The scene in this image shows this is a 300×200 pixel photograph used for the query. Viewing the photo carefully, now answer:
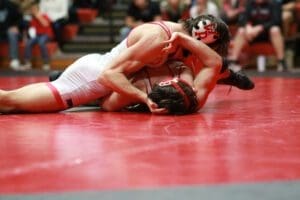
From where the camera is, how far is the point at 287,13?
7.23 m

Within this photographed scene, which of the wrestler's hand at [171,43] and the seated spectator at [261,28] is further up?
the wrestler's hand at [171,43]

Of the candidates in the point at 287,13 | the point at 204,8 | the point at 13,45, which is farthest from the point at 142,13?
the point at 287,13

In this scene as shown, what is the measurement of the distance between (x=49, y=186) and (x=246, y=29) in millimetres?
5709

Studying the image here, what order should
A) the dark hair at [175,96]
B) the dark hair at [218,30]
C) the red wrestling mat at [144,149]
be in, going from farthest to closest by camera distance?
the dark hair at [218,30] → the dark hair at [175,96] → the red wrestling mat at [144,149]

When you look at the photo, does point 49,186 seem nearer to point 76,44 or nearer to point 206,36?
point 206,36

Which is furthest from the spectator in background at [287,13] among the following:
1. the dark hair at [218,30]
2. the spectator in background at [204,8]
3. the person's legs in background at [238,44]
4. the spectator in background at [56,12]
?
the dark hair at [218,30]

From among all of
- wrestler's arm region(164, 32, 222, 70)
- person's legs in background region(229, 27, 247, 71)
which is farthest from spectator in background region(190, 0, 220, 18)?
wrestler's arm region(164, 32, 222, 70)

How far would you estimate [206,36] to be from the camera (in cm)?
280

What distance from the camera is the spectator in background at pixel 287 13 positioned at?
23.6ft

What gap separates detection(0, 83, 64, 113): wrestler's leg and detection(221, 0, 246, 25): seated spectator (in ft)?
15.2

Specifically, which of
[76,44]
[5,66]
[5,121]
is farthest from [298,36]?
[5,121]

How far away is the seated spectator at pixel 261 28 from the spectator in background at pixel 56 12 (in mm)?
2623

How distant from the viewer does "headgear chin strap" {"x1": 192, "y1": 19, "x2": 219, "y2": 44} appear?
2.75 meters

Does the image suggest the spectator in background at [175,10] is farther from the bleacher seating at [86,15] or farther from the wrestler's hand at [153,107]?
the wrestler's hand at [153,107]
